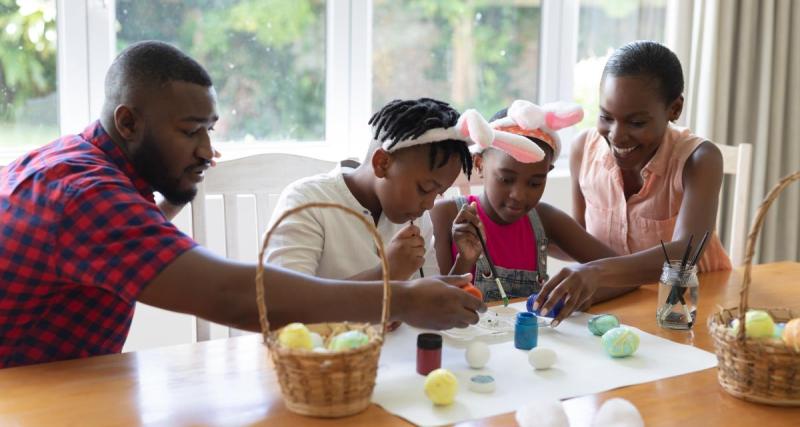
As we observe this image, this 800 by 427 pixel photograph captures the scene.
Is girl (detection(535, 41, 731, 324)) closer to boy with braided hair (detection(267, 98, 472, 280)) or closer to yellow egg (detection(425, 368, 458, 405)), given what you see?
boy with braided hair (detection(267, 98, 472, 280))

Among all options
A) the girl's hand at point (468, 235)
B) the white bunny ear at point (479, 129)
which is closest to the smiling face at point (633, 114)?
the girl's hand at point (468, 235)

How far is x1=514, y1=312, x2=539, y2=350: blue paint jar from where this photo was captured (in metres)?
Answer: 1.42

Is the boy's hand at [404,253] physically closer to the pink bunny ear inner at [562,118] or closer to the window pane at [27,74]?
the pink bunny ear inner at [562,118]

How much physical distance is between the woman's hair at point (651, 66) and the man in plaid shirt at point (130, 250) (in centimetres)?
80

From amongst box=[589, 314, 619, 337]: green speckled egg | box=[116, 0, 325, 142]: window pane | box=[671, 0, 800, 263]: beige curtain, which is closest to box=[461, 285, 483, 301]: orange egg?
box=[589, 314, 619, 337]: green speckled egg

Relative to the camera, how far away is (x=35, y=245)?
1.25 m

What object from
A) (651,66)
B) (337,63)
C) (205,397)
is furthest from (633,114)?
(337,63)

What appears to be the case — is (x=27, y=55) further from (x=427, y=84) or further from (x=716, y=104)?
(x=716, y=104)

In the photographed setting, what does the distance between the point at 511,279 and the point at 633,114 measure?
1.56 ft

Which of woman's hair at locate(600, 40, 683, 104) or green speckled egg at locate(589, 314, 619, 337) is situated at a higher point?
woman's hair at locate(600, 40, 683, 104)

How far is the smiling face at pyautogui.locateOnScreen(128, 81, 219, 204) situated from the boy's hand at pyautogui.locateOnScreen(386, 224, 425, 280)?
368mm

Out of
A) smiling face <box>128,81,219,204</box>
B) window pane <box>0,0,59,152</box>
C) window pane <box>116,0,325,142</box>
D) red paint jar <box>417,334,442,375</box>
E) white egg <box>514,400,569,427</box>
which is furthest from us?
window pane <box>116,0,325,142</box>

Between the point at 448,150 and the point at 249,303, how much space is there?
1.97 ft

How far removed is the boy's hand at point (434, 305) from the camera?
4.25ft
